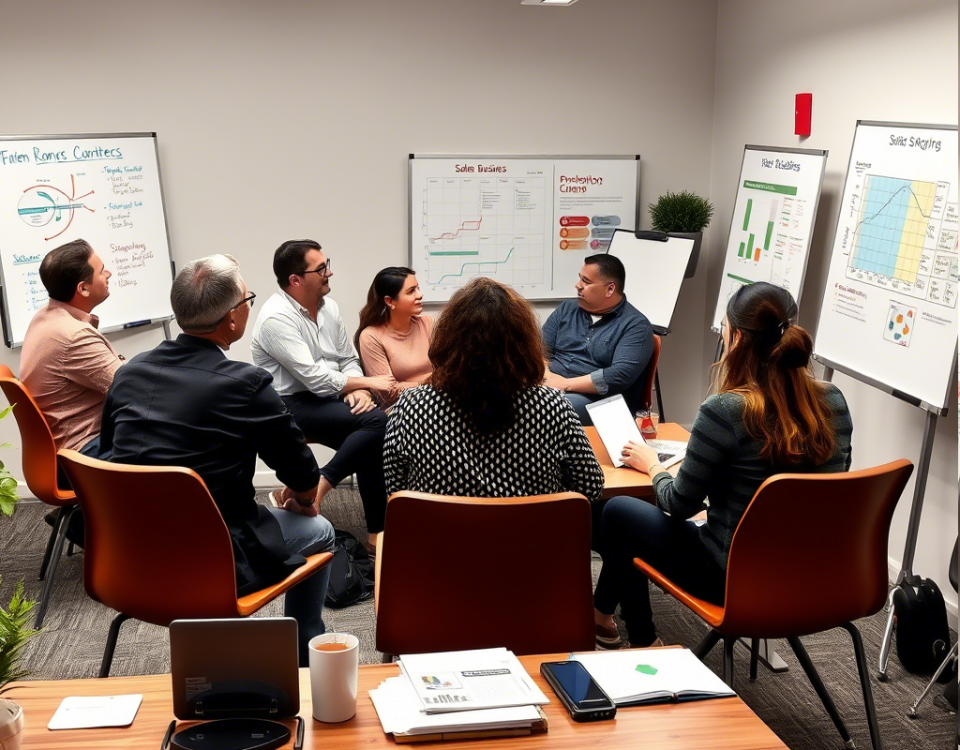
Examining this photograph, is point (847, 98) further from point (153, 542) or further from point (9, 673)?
point (9, 673)

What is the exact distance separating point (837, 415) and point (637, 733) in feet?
3.95

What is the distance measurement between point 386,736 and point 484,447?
0.90m

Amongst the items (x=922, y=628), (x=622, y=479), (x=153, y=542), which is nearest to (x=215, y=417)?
(x=153, y=542)

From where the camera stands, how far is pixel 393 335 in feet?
13.6

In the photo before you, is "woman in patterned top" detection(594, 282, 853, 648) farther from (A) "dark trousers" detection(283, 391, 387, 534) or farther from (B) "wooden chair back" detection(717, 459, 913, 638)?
(A) "dark trousers" detection(283, 391, 387, 534)

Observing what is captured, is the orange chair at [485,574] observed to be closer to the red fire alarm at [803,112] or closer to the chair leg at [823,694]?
the chair leg at [823,694]

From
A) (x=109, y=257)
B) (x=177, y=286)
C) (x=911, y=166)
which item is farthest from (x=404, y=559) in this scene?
(x=109, y=257)

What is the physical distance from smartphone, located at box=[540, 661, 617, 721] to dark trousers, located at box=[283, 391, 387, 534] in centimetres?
244

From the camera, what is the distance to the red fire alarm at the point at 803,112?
4332 mm

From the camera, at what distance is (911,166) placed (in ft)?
10.9

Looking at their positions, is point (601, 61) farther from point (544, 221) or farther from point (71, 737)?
point (71, 737)

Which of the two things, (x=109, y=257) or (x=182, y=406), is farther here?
(x=109, y=257)

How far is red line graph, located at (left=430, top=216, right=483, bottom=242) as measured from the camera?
16.9 ft

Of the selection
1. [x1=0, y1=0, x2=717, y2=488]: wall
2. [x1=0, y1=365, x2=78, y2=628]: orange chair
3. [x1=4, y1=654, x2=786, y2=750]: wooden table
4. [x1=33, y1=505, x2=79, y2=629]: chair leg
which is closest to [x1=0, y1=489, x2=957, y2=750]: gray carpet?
[x1=33, y1=505, x2=79, y2=629]: chair leg
